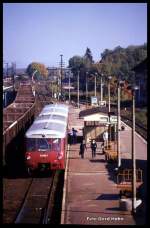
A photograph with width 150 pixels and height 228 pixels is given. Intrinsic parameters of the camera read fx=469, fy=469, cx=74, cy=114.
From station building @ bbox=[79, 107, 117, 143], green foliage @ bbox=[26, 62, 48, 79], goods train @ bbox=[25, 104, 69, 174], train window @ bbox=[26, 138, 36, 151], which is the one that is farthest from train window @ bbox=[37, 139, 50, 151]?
green foliage @ bbox=[26, 62, 48, 79]

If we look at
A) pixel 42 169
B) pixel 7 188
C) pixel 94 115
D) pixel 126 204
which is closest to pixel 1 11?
pixel 126 204

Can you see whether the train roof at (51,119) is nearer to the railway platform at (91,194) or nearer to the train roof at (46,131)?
the train roof at (46,131)

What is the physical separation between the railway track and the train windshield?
1206 mm

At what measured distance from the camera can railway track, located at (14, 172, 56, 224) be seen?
12477 millimetres

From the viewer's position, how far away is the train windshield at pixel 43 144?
17547 millimetres

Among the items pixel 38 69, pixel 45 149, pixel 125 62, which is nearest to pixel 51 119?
pixel 45 149

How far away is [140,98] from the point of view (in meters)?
40.3

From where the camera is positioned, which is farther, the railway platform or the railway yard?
the railway yard

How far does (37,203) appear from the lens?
14.4m

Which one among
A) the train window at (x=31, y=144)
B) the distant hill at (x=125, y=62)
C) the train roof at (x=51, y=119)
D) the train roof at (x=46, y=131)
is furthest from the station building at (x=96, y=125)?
the distant hill at (x=125, y=62)

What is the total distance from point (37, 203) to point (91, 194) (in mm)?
1677

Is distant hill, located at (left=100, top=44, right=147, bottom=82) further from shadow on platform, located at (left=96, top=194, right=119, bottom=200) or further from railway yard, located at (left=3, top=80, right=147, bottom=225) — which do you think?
shadow on platform, located at (left=96, top=194, right=119, bottom=200)

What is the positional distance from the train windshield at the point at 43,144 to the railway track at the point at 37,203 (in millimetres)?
1206

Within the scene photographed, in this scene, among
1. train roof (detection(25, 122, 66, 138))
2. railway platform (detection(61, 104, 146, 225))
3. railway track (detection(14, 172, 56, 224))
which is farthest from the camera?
train roof (detection(25, 122, 66, 138))
